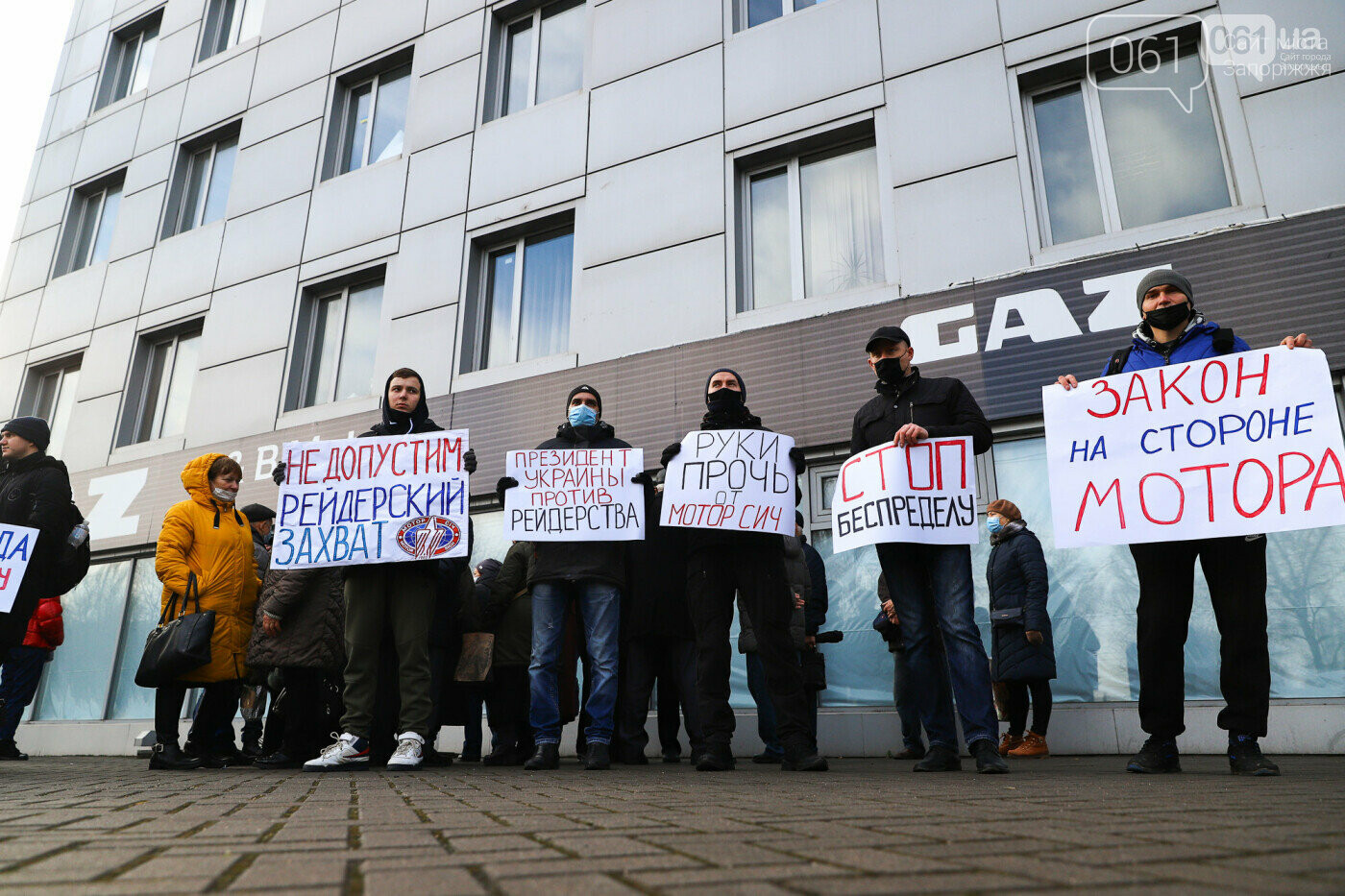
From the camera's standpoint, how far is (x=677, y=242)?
830 cm

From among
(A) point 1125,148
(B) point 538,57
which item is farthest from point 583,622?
(B) point 538,57

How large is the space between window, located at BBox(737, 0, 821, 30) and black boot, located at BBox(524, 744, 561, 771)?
7317 millimetres

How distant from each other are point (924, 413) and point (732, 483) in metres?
0.98

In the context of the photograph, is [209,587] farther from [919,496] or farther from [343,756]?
[919,496]

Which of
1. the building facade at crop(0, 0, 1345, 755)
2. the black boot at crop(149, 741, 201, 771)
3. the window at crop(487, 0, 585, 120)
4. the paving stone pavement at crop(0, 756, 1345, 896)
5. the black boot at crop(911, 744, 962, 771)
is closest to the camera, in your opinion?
the paving stone pavement at crop(0, 756, 1345, 896)

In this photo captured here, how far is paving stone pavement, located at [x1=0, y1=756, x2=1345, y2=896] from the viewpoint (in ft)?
4.39

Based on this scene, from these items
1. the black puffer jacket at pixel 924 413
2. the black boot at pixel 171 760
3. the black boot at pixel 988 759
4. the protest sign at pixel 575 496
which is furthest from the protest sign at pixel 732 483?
the black boot at pixel 171 760

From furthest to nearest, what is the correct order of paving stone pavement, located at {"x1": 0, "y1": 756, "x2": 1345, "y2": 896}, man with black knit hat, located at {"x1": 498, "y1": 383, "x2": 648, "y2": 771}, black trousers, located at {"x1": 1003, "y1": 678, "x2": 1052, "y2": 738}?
1. black trousers, located at {"x1": 1003, "y1": 678, "x2": 1052, "y2": 738}
2. man with black knit hat, located at {"x1": 498, "y1": 383, "x2": 648, "y2": 771}
3. paving stone pavement, located at {"x1": 0, "y1": 756, "x2": 1345, "y2": 896}

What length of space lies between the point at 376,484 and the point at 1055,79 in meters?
6.34

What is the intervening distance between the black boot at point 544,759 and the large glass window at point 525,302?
5.21 metres

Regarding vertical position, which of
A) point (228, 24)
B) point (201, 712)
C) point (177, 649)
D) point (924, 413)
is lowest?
point (201, 712)

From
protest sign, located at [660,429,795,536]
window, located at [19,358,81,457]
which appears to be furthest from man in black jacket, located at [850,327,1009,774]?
window, located at [19,358,81,457]

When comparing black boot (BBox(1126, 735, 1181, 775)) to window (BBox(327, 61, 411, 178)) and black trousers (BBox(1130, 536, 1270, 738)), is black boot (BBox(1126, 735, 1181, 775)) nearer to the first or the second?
black trousers (BBox(1130, 536, 1270, 738))

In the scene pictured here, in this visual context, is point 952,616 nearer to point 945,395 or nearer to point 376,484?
point 945,395
